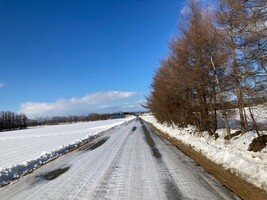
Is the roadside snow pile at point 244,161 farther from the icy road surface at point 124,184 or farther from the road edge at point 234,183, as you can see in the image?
the icy road surface at point 124,184

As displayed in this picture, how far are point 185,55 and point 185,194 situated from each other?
13.6 metres

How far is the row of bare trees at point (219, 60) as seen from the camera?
24.9 feet

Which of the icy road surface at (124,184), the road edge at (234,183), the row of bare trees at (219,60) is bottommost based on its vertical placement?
the road edge at (234,183)

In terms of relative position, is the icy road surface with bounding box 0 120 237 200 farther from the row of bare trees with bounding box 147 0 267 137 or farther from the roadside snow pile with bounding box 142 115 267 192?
the row of bare trees with bounding box 147 0 267 137

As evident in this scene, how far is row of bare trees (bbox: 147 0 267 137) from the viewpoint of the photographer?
7.59m

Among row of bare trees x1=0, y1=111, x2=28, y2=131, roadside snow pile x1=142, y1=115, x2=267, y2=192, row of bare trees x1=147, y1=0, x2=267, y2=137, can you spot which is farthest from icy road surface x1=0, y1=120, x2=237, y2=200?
row of bare trees x1=0, y1=111, x2=28, y2=131

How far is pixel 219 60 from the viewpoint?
14148 mm

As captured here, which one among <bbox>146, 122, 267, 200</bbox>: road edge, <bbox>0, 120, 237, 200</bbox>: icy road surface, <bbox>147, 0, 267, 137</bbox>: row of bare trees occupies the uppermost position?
<bbox>147, 0, 267, 137</bbox>: row of bare trees

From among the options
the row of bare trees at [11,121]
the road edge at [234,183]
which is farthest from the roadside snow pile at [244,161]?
the row of bare trees at [11,121]

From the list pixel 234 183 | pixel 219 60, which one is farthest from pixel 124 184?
pixel 219 60

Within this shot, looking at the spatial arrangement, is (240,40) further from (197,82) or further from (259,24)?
(197,82)

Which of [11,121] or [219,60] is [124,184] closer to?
[219,60]

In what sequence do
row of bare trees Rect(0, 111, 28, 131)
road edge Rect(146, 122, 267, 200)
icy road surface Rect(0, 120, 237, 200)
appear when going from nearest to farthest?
road edge Rect(146, 122, 267, 200) → icy road surface Rect(0, 120, 237, 200) → row of bare trees Rect(0, 111, 28, 131)

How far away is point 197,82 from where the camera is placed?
16875 mm
